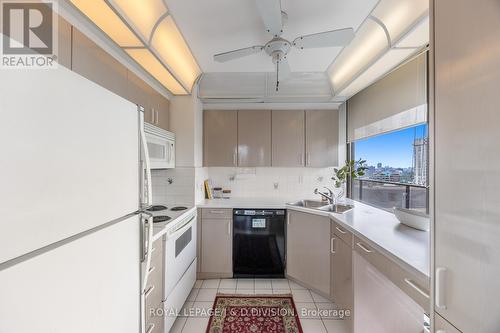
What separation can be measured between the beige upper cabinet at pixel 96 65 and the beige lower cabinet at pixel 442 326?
2072 mm

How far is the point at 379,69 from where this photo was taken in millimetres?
2012

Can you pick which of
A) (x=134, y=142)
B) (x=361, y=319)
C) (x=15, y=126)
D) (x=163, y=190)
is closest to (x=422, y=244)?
(x=361, y=319)

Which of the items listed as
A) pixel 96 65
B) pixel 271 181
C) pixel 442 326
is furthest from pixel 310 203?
pixel 96 65

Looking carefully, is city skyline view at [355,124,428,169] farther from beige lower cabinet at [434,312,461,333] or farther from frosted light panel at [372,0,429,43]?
beige lower cabinet at [434,312,461,333]

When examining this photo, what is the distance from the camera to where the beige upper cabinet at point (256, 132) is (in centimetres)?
301

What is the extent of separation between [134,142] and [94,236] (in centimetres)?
48

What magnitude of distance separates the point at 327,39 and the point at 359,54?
75 cm

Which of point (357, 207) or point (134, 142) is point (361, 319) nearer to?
point (357, 207)

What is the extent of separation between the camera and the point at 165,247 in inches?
66.3

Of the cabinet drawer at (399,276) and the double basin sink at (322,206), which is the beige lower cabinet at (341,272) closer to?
the cabinet drawer at (399,276)

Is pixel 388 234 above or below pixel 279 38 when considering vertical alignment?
below

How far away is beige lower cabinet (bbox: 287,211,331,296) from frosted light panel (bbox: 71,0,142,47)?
90.1 inches

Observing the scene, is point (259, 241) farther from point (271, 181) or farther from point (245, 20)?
point (245, 20)

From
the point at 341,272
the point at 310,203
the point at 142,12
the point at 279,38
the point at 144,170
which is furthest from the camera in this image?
the point at 310,203
